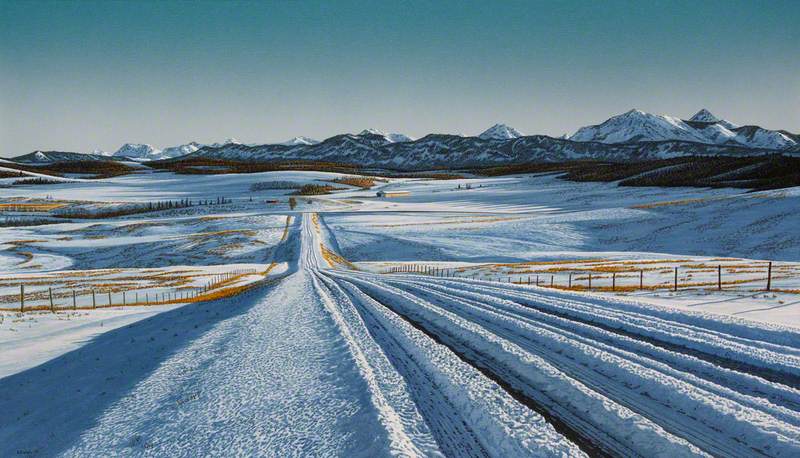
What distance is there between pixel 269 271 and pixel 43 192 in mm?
170307

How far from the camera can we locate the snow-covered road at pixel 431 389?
6867 millimetres

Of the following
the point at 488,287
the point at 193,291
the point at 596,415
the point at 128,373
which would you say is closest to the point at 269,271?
the point at 193,291

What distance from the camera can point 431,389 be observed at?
8.73 metres

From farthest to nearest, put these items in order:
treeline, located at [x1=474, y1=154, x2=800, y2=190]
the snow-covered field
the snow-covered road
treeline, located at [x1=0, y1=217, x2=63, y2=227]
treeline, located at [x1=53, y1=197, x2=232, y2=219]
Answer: treeline, located at [x1=53, y1=197, x2=232, y2=219]
treeline, located at [x1=474, y1=154, x2=800, y2=190]
treeline, located at [x1=0, y1=217, x2=63, y2=227]
the snow-covered field
the snow-covered road

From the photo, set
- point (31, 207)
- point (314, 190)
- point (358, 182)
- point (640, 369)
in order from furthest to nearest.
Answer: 1. point (358, 182)
2. point (314, 190)
3. point (31, 207)
4. point (640, 369)

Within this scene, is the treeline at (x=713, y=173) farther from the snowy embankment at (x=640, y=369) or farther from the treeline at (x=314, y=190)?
the snowy embankment at (x=640, y=369)

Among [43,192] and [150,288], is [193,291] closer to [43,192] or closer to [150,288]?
[150,288]

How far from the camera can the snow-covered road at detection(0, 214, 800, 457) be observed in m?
6.87

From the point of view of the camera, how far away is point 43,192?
167625 mm

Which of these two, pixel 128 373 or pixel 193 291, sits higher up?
pixel 128 373

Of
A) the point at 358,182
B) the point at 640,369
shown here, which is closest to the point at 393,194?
the point at 358,182
